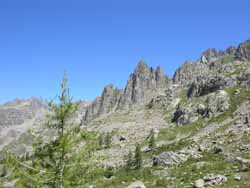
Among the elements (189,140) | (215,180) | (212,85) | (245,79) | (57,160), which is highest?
(212,85)

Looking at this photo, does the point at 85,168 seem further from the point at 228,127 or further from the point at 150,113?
the point at 150,113

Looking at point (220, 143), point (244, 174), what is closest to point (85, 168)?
point (244, 174)

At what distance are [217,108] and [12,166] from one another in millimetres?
96001

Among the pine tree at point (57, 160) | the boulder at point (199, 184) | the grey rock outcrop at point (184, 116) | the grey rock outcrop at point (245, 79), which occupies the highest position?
the grey rock outcrop at point (245, 79)

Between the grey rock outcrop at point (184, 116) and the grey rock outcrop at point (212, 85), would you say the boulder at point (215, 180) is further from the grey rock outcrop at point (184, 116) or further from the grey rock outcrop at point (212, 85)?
the grey rock outcrop at point (212, 85)

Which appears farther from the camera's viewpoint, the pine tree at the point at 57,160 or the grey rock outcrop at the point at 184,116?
the grey rock outcrop at the point at 184,116

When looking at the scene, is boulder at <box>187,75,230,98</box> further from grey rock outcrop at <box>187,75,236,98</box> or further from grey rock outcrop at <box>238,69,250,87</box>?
grey rock outcrop at <box>238,69,250,87</box>

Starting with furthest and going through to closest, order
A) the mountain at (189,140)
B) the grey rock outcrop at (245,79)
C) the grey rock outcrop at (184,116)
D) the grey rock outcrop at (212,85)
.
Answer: the grey rock outcrop at (212,85) → the grey rock outcrop at (245,79) → the grey rock outcrop at (184,116) → the mountain at (189,140)

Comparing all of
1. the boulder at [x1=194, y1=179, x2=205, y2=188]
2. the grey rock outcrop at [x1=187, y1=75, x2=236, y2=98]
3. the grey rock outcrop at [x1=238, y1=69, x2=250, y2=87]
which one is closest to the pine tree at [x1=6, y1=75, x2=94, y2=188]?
the boulder at [x1=194, y1=179, x2=205, y2=188]

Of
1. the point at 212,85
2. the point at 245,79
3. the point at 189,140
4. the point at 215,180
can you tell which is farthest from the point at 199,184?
the point at 212,85

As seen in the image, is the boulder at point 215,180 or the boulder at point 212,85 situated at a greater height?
the boulder at point 212,85

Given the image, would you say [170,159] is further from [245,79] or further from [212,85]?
[212,85]

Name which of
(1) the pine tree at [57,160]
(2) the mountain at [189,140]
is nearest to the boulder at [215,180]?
(2) the mountain at [189,140]

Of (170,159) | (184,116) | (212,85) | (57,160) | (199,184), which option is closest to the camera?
(57,160)
